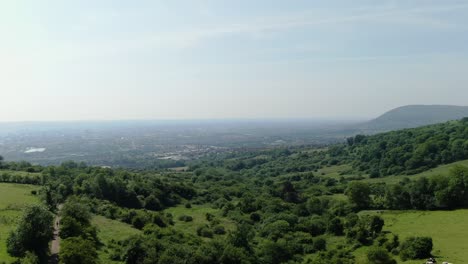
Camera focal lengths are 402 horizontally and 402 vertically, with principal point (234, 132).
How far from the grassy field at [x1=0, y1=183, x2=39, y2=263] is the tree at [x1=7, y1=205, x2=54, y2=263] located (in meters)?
1.25

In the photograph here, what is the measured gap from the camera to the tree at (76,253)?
135ft

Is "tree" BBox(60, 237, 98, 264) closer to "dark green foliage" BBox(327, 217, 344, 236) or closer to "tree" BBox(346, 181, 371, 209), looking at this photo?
"dark green foliage" BBox(327, 217, 344, 236)

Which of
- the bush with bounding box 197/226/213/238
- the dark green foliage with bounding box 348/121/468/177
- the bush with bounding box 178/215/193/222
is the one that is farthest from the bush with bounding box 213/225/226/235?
the dark green foliage with bounding box 348/121/468/177

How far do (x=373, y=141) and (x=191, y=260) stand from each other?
477 ft

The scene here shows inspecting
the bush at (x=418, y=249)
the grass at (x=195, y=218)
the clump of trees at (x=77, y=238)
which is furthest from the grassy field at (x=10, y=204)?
the bush at (x=418, y=249)

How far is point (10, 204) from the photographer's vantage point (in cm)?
6625

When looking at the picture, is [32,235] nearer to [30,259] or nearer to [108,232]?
[30,259]

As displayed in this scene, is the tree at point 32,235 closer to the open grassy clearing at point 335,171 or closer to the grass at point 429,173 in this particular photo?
the grass at point 429,173

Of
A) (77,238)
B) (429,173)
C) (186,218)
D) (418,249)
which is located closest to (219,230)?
(186,218)

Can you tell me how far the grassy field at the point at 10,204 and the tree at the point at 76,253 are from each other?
18.9 ft

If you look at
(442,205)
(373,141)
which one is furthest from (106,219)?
(373,141)

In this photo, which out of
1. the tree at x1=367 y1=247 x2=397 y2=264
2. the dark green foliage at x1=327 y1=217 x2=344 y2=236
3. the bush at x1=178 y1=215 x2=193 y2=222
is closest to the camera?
the tree at x1=367 y1=247 x2=397 y2=264

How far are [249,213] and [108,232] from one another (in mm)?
38862

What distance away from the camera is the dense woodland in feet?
164
